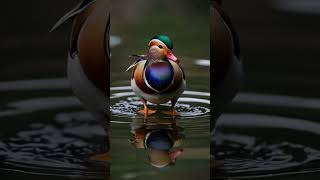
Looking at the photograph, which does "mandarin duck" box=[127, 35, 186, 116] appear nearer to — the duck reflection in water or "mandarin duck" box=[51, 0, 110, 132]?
the duck reflection in water

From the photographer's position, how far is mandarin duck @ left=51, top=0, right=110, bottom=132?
1.97m

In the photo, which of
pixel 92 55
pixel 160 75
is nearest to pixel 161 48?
pixel 160 75

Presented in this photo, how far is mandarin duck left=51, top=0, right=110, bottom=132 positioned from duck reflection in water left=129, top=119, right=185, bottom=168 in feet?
0.49

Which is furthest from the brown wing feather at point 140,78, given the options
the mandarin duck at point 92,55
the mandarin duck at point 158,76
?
the mandarin duck at point 92,55

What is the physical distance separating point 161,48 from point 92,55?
24cm

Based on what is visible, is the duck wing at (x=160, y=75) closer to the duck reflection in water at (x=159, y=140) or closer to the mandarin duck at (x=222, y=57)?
the duck reflection in water at (x=159, y=140)

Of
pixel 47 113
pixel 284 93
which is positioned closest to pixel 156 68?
pixel 47 113

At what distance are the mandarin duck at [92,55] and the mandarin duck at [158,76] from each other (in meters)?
0.14

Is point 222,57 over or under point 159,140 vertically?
over

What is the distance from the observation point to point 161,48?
176cm

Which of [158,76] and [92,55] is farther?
[92,55]

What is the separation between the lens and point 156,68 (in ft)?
5.89

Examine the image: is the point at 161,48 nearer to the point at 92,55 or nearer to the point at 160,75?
the point at 160,75

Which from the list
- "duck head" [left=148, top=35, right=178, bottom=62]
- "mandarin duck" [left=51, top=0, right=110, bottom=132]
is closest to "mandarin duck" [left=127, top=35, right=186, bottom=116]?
"duck head" [left=148, top=35, right=178, bottom=62]
